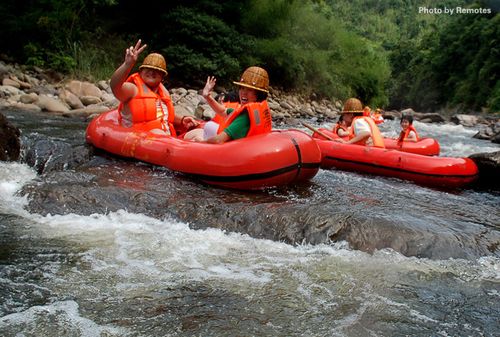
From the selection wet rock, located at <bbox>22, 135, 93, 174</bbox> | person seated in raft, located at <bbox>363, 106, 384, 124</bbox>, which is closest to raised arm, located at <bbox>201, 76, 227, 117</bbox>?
wet rock, located at <bbox>22, 135, 93, 174</bbox>

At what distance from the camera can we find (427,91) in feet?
146

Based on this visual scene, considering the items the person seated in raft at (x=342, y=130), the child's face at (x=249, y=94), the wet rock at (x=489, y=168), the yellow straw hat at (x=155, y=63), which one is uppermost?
the yellow straw hat at (x=155, y=63)

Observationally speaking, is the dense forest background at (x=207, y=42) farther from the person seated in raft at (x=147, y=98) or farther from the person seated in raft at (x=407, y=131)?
the person seated in raft at (x=407, y=131)

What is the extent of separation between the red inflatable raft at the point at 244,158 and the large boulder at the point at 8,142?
1527 mm

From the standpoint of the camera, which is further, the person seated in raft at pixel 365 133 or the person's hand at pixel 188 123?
the person seated in raft at pixel 365 133

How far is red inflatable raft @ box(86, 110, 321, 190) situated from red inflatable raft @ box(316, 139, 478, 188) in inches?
70.3

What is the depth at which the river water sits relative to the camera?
2590mm

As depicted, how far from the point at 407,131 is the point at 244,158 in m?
4.21

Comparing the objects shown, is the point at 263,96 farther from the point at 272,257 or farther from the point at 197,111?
the point at 197,111

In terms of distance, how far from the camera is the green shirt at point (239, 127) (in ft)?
16.9

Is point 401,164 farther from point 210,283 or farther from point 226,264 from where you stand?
point 210,283

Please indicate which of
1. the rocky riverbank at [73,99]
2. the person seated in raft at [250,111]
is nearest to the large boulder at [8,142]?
the person seated in raft at [250,111]

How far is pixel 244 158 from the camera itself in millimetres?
4902

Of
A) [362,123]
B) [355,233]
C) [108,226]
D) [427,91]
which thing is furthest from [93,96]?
[427,91]
